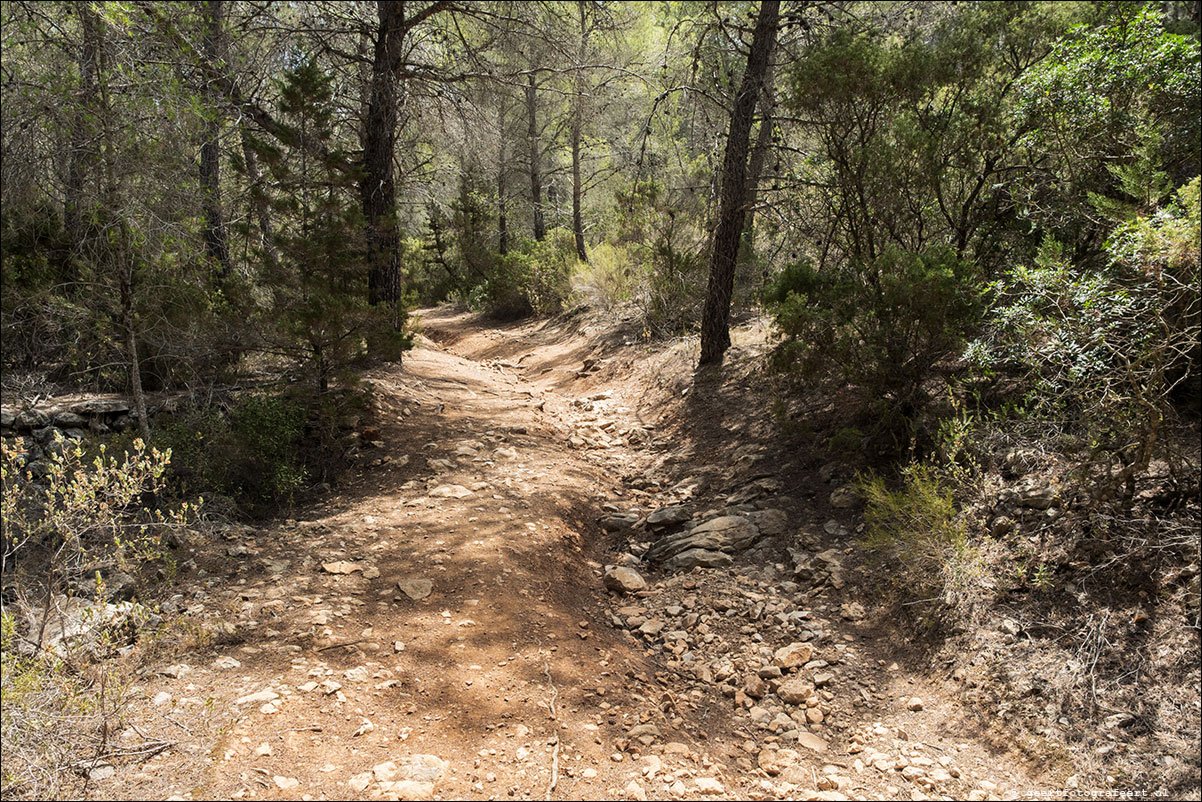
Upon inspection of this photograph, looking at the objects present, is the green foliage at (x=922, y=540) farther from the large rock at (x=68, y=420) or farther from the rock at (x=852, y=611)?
the large rock at (x=68, y=420)

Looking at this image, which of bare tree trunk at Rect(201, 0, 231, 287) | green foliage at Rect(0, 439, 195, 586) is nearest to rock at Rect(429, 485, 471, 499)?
green foliage at Rect(0, 439, 195, 586)

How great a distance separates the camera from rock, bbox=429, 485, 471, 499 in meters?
5.52

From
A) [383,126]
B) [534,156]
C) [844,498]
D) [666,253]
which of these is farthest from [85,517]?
[534,156]

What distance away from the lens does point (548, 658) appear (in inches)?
137

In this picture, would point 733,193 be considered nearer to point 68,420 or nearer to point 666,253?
point 666,253

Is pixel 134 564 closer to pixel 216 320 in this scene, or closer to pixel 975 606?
pixel 216 320

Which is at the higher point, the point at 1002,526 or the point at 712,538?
the point at 1002,526

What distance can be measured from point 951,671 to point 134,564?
14.5 ft

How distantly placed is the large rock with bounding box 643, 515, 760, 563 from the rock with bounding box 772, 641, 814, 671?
1095mm

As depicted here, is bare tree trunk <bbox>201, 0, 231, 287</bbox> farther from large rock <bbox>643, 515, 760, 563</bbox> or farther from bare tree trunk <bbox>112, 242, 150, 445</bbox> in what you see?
large rock <bbox>643, 515, 760, 563</bbox>

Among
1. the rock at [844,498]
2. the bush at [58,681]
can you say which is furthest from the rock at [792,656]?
the bush at [58,681]

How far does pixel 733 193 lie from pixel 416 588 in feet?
17.9

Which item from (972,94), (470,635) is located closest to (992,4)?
(972,94)

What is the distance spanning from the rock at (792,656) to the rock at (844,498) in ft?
4.68
